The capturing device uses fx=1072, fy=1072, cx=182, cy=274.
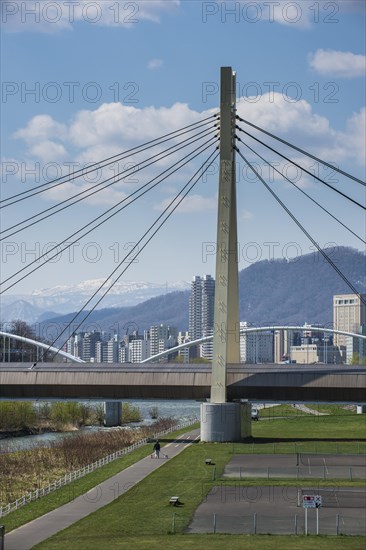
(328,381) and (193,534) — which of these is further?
(328,381)

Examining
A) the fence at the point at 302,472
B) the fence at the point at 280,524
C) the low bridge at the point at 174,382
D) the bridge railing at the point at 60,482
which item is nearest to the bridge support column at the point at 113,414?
the low bridge at the point at 174,382

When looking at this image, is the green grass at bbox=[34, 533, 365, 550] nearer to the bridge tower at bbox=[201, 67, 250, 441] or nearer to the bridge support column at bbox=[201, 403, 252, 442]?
the bridge tower at bbox=[201, 67, 250, 441]

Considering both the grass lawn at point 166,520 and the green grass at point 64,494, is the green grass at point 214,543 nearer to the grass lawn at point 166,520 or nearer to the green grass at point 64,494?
the grass lawn at point 166,520

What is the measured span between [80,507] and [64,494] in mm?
5073

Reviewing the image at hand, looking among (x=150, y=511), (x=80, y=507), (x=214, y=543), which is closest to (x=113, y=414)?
(x=80, y=507)

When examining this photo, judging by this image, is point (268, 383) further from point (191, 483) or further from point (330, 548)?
point (330, 548)

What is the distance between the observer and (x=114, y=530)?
125 feet

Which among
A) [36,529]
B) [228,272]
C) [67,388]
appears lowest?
[36,529]

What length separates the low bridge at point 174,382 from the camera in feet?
245

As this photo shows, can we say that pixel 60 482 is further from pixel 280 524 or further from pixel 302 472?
pixel 280 524

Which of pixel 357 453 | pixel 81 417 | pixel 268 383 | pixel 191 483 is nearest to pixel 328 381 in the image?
pixel 268 383

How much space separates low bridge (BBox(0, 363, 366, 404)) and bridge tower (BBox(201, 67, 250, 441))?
8.52ft

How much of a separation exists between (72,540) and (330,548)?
27.9ft

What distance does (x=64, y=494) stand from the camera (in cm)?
4903
